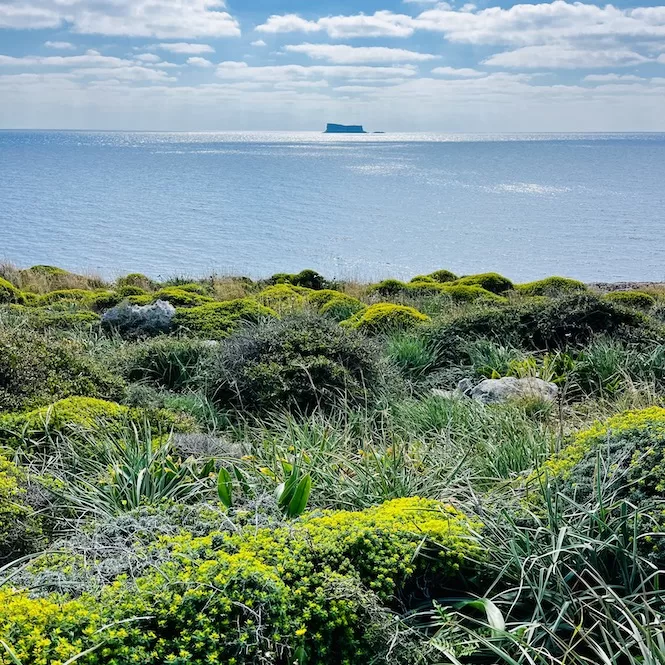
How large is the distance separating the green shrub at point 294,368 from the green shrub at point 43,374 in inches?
48.5

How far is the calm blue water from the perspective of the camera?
38.5 meters

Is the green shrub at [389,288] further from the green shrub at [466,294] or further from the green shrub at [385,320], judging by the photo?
the green shrub at [385,320]

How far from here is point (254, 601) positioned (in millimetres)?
2725

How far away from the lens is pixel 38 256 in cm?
4056

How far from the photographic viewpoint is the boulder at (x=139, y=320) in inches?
467

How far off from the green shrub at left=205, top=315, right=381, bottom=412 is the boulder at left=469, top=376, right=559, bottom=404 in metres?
1.19

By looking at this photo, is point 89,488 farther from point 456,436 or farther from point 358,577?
point 456,436

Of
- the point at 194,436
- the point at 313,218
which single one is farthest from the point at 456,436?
the point at 313,218

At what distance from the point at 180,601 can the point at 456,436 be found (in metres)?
3.57

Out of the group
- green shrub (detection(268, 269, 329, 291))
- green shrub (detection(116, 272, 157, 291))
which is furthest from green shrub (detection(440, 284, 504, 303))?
green shrub (detection(116, 272, 157, 291))

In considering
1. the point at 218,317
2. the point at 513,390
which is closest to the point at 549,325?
the point at 513,390

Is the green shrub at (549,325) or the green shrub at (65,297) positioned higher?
the green shrub at (549,325)

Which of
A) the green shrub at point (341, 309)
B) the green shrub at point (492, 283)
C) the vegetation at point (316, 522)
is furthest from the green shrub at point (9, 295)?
the green shrub at point (492, 283)

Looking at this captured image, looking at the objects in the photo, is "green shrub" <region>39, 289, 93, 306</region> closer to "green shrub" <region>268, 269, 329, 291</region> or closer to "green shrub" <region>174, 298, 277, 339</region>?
"green shrub" <region>174, 298, 277, 339</region>
